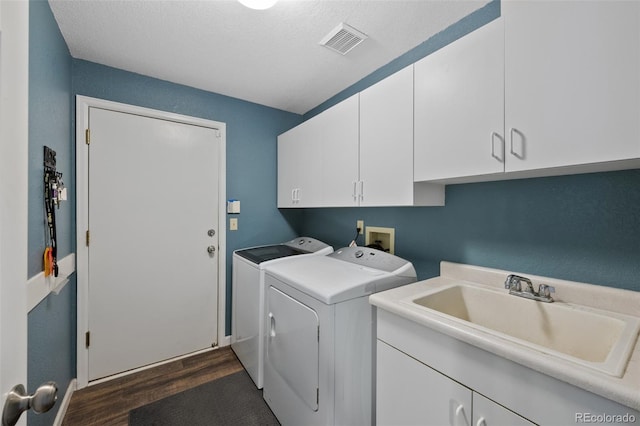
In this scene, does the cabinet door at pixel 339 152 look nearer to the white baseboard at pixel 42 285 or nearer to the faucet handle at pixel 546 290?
the faucet handle at pixel 546 290

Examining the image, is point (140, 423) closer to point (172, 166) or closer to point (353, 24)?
point (172, 166)

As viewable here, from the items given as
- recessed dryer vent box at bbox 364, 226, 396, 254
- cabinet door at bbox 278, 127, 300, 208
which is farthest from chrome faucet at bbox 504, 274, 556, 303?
cabinet door at bbox 278, 127, 300, 208

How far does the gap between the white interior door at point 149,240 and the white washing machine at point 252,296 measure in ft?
0.90

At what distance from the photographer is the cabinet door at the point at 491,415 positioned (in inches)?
31.2

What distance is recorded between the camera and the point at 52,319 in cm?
143

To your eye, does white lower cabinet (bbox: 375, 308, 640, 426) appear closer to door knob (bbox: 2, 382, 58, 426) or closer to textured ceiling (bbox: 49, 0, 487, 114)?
door knob (bbox: 2, 382, 58, 426)

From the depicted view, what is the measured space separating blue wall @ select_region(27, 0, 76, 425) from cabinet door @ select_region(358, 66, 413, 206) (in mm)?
1663

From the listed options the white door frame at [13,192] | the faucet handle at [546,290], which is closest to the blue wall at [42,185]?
the white door frame at [13,192]

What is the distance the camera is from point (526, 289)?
1.23 metres

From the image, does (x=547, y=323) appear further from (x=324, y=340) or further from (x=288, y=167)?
(x=288, y=167)

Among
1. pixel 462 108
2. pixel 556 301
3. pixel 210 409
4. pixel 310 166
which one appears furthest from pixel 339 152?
pixel 210 409

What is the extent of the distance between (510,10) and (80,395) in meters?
3.35

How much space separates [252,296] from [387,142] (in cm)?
147

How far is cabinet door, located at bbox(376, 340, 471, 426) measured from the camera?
93 centimetres
